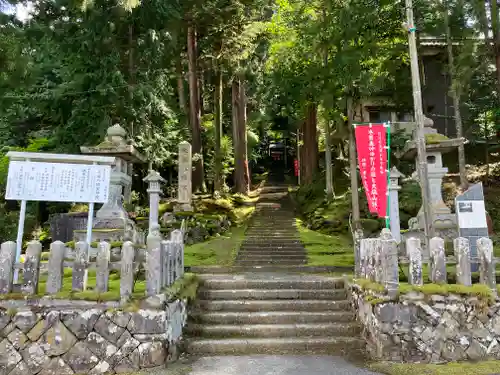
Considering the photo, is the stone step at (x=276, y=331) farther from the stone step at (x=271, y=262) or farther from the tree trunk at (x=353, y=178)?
the tree trunk at (x=353, y=178)

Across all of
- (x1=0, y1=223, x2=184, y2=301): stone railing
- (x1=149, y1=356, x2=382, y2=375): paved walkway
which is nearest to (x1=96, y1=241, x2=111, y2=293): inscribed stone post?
(x1=0, y1=223, x2=184, y2=301): stone railing

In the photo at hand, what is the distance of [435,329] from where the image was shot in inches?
214

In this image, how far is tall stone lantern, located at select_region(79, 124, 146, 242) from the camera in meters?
9.73

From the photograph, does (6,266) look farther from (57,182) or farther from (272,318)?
(272,318)

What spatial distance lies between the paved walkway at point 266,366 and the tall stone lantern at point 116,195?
484 cm

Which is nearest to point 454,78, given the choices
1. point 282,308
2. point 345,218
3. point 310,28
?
point 310,28

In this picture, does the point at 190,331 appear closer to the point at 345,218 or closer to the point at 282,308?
the point at 282,308

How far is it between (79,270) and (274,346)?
291 cm

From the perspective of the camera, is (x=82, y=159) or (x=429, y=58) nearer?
(x=82, y=159)

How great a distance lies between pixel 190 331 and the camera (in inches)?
243

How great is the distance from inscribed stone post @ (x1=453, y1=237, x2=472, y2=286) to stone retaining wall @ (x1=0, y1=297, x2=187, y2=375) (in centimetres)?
416

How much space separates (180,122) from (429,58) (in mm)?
14313

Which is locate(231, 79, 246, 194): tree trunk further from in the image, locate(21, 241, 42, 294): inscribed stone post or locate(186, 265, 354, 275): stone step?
locate(21, 241, 42, 294): inscribed stone post

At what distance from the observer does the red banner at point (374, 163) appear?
10141mm
